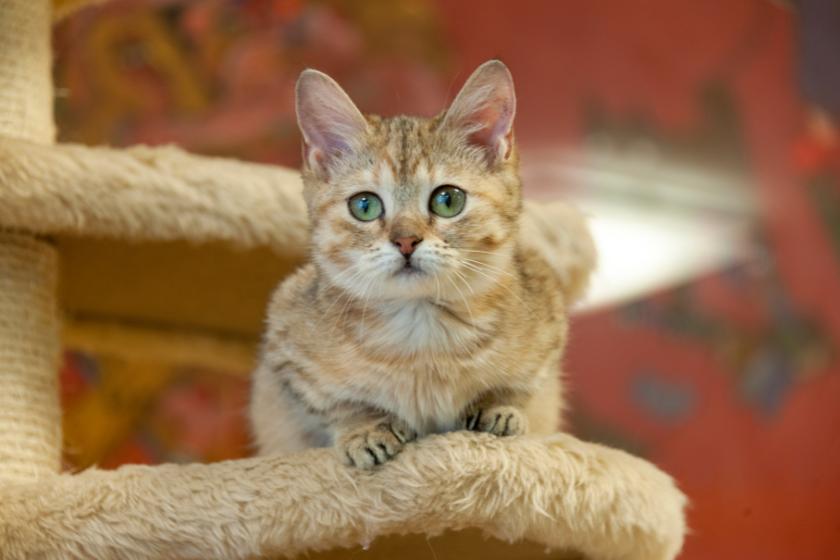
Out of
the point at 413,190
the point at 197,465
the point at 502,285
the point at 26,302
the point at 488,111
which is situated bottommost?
the point at 197,465

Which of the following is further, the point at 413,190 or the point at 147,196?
the point at 147,196

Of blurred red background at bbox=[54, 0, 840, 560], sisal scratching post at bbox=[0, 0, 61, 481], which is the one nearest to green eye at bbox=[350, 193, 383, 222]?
sisal scratching post at bbox=[0, 0, 61, 481]

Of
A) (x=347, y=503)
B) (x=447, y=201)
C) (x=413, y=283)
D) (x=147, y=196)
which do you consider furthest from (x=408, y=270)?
(x=147, y=196)

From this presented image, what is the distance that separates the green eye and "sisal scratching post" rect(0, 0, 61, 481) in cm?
44

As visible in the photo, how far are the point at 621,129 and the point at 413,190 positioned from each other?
1.23 m

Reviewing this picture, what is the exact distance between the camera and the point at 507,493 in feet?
2.65

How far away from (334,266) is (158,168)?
340 millimetres

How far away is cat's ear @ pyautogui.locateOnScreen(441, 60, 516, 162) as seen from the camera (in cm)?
96

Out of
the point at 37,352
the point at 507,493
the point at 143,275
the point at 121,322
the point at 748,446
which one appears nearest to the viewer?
the point at 507,493

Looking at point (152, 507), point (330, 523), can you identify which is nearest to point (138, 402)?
point (152, 507)

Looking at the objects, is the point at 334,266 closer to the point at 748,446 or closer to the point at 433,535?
the point at 433,535

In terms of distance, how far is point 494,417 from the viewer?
906 mm

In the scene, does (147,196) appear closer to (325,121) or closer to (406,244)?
A: (325,121)

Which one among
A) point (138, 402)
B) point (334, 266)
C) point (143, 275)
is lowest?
point (138, 402)
